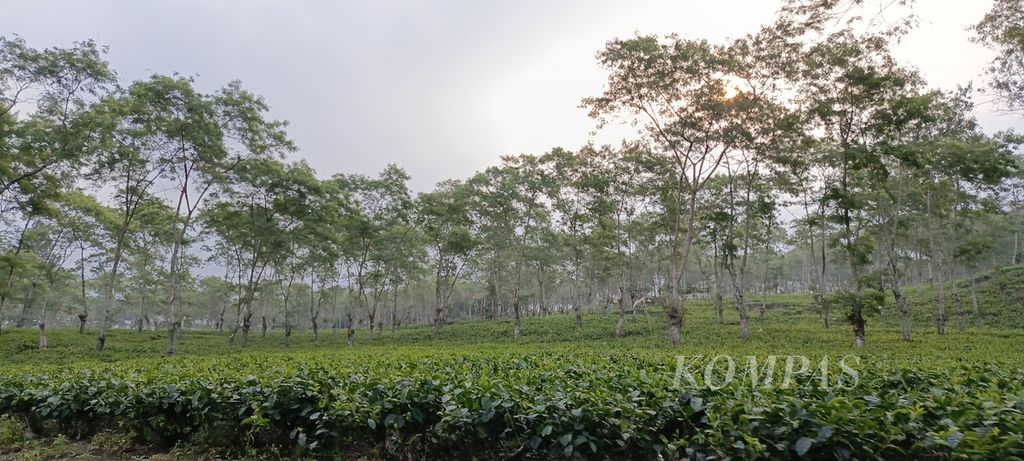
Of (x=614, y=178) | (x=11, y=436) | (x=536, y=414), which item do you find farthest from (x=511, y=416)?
(x=614, y=178)

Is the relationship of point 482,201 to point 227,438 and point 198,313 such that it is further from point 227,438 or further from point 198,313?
point 198,313

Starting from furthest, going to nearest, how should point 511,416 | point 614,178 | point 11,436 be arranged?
point 614,178 < point 11,436 < point 511,416

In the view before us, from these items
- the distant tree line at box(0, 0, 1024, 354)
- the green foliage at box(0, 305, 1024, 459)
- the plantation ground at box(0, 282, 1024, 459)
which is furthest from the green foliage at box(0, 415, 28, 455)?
the distant tree line at box(0, 0, 1024, 354)

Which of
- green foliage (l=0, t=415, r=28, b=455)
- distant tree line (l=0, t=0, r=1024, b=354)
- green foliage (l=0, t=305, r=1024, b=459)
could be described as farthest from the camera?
distant tree line (l=0, t=0, r=1024, b=354)

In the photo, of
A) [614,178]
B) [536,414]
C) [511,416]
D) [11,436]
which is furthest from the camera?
[614,178]

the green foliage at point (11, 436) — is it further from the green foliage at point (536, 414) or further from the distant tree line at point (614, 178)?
the distant tree line at point (614, 178)

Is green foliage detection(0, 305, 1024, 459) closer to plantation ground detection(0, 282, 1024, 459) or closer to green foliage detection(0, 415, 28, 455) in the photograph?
plantation ground detection(0, 282, 1024, 459)

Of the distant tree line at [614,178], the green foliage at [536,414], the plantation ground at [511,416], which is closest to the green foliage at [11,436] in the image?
the plantation ground at [511,416]

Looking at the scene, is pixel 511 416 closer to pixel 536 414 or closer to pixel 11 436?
pixel 536 414

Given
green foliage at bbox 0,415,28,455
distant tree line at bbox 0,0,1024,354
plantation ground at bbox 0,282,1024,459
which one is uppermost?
distant tree line at bbox 0,0,1024,354

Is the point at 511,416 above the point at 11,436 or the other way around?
above

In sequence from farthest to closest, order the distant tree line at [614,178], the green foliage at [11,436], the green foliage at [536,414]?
the distant tree line at [614,178] < the green foliage at [11,436] < the green foliage at [536,414]

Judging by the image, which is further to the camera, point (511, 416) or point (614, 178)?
point (614, 178)

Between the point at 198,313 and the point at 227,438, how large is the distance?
260 ft
